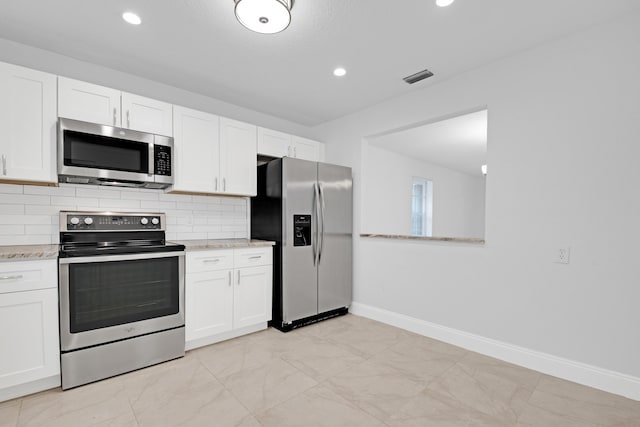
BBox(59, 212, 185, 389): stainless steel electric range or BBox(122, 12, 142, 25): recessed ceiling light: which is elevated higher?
BBox(122, 12, 142, 25): recessed ceiling light

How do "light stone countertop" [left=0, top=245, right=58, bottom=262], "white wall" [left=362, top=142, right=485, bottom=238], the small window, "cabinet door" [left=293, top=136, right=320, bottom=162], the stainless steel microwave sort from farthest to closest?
the small window, "white wall" [left=362, top=142, right=485, bottom=238], "cabinet door" [left=293, top=136, right=320, bottom=162], the stainless steel microwave, "light stone countertop" [left=0, top=245, right=58, bottom=262]

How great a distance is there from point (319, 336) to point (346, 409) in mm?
1144

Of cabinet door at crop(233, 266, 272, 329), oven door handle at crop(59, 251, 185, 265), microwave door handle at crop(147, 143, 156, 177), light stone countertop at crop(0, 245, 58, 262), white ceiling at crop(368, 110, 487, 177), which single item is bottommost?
cabinet door at crop(233, 266, 272, 329)

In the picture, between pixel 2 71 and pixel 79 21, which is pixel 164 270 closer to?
pixel 2 71

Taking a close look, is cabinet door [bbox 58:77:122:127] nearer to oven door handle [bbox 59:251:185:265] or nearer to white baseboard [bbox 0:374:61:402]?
oven door handle [bbox 59:251:185:265]

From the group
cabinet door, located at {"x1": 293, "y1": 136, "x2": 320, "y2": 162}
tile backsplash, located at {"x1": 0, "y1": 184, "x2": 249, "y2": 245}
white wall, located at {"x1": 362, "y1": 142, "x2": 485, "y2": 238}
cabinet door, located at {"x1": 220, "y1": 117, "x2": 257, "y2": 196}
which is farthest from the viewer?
white wall, located at {"x1": 362, "y1": 142, "x2": 485, "y2": 238}

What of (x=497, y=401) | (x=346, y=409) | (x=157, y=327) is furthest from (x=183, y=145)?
(x=497, y=401)

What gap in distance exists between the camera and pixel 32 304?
1905 mm

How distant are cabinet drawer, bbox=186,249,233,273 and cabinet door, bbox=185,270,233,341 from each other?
0.05m

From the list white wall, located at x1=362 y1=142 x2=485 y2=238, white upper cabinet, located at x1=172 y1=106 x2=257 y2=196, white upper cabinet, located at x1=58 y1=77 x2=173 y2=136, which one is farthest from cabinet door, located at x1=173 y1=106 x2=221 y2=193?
white wall, located at x1=362 y1=142 x2=485 y2=238

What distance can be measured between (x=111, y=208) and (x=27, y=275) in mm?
914

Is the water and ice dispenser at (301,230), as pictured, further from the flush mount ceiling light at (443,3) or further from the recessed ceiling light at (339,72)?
the flush mount ceiling light at (443,3)

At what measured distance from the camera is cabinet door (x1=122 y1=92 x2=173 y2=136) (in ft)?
8.23

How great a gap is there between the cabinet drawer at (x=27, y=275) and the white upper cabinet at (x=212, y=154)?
110 cm
